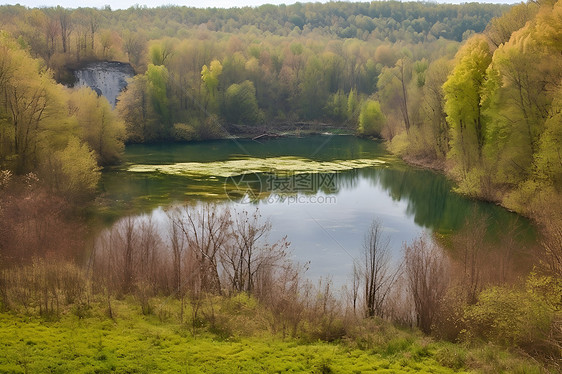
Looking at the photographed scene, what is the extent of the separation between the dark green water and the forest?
4.67 ft

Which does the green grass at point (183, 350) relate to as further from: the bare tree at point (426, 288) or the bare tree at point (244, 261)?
the bare tree at point (244, 261)

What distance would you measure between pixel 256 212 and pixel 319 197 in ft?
28.1

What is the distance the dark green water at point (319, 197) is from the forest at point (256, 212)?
1.42m

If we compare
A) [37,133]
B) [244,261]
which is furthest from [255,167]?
[244,261]

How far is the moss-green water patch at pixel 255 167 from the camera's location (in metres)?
42.0

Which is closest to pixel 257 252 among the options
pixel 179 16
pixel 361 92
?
pixel 361 92

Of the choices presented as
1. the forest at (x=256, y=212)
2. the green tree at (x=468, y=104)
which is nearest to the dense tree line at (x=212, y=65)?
the forest at (x=256, y=212)

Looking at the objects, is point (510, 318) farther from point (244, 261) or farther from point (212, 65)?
point (212, 65)

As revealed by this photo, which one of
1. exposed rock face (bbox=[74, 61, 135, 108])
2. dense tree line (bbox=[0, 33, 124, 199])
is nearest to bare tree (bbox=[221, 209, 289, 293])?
dense tree line (bbox=[0, 33, 124, 199])

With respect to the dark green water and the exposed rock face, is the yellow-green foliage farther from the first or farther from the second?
the exposed rock face

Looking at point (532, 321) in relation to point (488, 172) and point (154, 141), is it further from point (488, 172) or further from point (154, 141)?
point (154, 141)

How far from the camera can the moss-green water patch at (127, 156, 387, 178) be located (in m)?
42.0

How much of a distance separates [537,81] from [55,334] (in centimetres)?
2772

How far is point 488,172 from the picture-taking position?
33.5 meters
